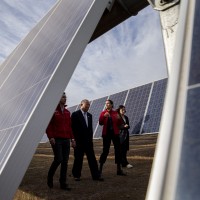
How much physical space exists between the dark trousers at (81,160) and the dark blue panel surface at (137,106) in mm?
9324

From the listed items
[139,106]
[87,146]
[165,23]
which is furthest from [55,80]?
[139,106]

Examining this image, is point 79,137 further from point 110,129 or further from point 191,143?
point 191,143

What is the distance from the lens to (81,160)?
19.7 feet

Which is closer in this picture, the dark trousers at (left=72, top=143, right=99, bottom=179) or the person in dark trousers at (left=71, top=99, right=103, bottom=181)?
the dark trousers at (left=72, top=143, right=99, bottom=179)

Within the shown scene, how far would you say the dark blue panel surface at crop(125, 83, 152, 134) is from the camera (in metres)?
15.3

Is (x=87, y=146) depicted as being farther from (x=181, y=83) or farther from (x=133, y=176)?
(x=181, y=83)

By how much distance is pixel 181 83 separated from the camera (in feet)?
4.31

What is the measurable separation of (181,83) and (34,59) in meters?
3.68

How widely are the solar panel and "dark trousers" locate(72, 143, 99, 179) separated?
996 cm

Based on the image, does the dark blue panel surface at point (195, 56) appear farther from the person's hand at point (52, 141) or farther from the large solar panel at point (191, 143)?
the person's hand at point (52, 141)

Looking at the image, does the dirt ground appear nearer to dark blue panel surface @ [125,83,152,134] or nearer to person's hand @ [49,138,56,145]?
person's hand @ [49,138,56,145]

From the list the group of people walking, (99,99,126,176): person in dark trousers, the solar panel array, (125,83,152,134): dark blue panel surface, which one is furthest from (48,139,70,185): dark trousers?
(125,83,152,134): dark blue panel surface

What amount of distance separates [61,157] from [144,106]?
1057 cm

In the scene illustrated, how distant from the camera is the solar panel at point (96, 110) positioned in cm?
1642
